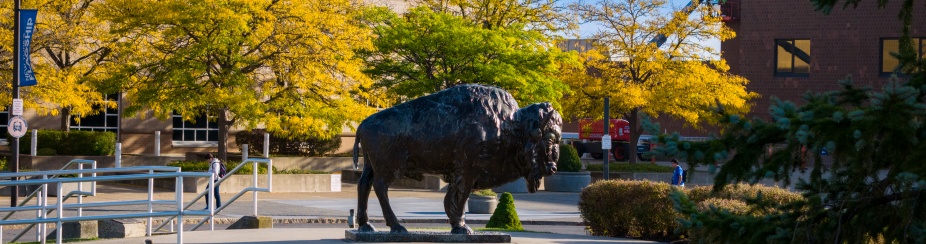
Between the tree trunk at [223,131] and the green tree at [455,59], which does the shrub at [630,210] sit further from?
the tree trunk at [223,131]

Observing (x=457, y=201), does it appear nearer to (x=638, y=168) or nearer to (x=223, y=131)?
(x=223, y=131)

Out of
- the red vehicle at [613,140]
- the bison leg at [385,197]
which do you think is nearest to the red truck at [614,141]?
the red vehicle at [613,140]

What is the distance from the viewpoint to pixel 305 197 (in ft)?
103

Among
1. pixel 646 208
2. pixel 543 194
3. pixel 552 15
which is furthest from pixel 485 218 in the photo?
pixel 552 15

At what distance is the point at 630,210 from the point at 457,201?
534cm

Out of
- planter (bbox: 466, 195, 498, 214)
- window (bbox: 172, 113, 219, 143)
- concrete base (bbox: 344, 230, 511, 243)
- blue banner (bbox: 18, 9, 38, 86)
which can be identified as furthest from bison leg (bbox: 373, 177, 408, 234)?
window (bbox: 172, 113, 219, 143)

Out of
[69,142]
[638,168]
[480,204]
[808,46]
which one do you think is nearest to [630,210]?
[480,204]

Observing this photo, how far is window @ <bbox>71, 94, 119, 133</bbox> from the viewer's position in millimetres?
41938

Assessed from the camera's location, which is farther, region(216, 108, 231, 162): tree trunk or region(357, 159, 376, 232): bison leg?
region(216, 108, 231, 162): tree trunk

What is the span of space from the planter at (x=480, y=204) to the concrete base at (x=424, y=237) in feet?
35.7

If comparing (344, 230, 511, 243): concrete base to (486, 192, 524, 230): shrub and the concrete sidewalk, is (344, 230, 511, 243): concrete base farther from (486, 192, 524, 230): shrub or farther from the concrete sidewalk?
(486, 192, 524, 230): shrub

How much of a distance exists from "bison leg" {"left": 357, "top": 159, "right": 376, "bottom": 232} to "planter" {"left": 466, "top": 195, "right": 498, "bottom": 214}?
427 inches

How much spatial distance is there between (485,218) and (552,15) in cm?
1614

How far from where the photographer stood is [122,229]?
1698cm
